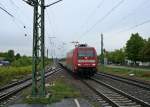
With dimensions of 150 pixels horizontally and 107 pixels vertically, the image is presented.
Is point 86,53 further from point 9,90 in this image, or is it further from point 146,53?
point 146,53

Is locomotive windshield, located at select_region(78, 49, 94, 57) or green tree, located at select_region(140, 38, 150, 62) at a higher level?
green tree, located at select_region(140, 38, 150, 62)

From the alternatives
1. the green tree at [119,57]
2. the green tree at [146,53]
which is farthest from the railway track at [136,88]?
the green tree at [119,57]

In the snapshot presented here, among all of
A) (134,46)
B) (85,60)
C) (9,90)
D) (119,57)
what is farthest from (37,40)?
(119,57)

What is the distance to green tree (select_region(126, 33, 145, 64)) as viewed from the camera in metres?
114

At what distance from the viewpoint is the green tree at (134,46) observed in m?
114

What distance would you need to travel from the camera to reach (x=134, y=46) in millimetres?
115375

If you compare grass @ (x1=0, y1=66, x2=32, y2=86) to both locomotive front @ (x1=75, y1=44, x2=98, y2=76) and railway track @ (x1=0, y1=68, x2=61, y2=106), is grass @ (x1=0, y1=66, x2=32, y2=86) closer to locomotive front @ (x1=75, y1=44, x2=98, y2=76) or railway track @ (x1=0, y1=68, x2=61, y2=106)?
railway track @ (x1=0, y1=68, x2=61, y2=106)

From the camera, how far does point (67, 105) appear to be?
53.1ft

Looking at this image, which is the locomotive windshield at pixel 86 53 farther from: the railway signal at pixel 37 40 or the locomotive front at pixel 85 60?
the railway signal at pixel 37 40

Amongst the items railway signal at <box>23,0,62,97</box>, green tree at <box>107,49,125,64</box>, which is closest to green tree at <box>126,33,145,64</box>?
green tree at <box>107,49,125,64</box>

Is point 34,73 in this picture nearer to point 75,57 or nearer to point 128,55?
point 75,57

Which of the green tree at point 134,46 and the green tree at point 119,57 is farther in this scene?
the green tree at point 119,57

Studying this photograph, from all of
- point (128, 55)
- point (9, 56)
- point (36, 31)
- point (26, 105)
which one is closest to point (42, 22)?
point (36, 31)

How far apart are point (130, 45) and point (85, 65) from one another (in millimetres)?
79003
